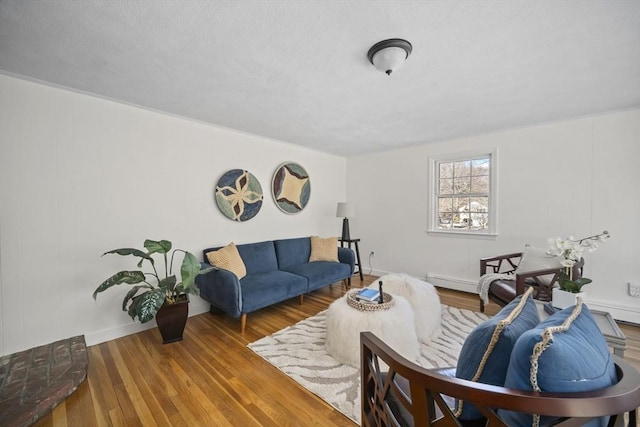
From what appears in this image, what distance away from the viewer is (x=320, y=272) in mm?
3369

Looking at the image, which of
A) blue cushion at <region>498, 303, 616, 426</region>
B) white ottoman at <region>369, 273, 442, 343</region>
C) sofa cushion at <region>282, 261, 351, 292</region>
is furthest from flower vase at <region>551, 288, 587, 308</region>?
sofa cushion at <region>282, 261, 351, 292</region>

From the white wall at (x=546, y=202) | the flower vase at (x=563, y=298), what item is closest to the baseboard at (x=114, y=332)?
the flower vase at (x=563, y=298)

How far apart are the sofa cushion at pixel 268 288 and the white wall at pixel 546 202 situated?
2146mm

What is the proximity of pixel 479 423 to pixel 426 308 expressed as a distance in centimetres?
167

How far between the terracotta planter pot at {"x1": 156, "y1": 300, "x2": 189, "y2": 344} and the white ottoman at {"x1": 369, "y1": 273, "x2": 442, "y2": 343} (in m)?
1.89

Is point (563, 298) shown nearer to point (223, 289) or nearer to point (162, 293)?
point (223, 289)

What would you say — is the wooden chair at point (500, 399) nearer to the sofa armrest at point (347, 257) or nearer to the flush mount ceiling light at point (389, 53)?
the flush mount ceiling light at point (389, 53)

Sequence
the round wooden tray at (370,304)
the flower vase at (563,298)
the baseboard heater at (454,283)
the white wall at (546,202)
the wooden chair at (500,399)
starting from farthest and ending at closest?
the baseboard heater at (454,283)
the white wall at (546,202)
the round wooden tray at (370,304)
the flower vase at (563,298)
the wooden chair at (500,399)

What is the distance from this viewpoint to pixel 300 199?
13.9ft

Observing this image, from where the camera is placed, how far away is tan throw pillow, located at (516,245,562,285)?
277 centimetres

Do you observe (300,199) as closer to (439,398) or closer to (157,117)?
(157,117)

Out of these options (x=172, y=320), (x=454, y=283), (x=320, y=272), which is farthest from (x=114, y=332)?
(x=454, y=283)

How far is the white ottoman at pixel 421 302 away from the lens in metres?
2.40

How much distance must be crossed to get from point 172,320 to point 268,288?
92 cm
